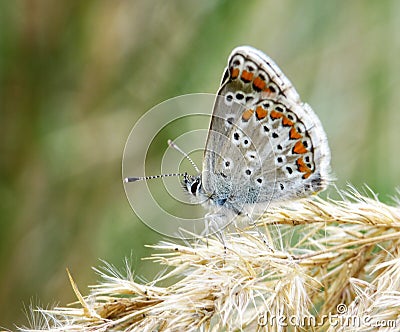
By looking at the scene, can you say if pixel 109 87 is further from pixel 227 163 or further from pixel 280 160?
pixel 280 160

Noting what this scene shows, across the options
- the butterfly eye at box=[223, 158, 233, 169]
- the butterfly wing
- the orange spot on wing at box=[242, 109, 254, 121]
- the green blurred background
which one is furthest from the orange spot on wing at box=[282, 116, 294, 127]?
the green blurred background

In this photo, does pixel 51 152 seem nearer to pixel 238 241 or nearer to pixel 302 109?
pixel 302 109

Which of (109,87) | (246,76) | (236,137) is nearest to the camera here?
(246,76)

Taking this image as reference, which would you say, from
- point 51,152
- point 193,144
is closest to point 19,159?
point 51,152

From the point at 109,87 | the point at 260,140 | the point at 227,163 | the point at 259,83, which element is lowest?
the point at 227,163

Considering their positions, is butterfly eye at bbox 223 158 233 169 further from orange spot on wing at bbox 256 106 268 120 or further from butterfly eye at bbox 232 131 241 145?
orange spot on wing at bbox 256 106 268 120

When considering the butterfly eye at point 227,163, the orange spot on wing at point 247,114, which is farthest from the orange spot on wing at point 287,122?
the butterfly eye at point 227,163

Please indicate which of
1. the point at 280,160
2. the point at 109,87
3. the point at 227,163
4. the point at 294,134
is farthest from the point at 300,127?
the point at 109,87
